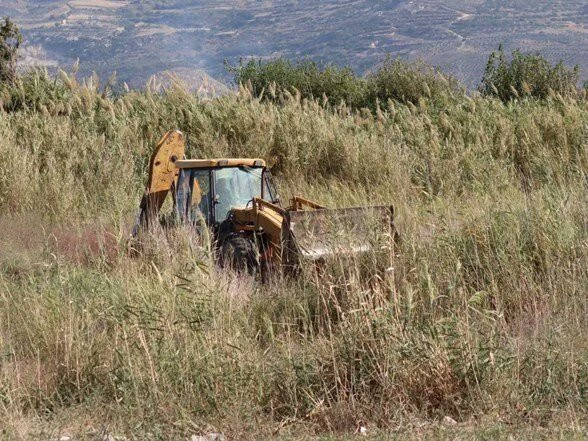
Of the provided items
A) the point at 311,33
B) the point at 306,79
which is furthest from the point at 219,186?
the point at 311,33

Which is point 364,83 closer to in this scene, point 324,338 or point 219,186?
point 219,186

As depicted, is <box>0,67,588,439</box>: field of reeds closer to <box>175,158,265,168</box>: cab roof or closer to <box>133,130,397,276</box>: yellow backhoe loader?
<box>133,130,397,276</box>: yellow backhoe loader

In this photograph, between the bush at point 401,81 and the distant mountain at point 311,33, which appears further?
the distant mountain at point 311,33

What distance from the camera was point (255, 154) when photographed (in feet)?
59.3

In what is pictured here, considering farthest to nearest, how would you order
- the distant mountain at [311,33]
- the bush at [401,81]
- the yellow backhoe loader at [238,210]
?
the distant mountain at [311,33], the bush at [401,81], the yellow backhoe loader at [238,210]

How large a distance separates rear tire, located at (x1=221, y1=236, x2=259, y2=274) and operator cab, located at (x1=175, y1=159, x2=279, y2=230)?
2.60 feet

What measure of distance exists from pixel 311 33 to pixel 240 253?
13414cm

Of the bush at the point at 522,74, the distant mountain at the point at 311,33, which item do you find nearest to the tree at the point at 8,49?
the bush at the point at 522,74

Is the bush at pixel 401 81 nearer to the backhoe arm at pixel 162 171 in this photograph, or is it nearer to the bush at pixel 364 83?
the bush at pixel 364 83

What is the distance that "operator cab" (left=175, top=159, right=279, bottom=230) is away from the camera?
11.5m

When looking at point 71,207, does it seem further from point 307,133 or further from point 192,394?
point 192,394

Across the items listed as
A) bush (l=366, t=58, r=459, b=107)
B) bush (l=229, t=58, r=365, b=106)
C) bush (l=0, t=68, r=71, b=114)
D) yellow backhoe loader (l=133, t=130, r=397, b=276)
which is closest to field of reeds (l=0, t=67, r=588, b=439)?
yellow backhoe loader (l=133, t=130, r=397, b=276)

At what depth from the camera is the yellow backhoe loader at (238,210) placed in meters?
9.42

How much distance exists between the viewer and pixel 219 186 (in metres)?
11.7
